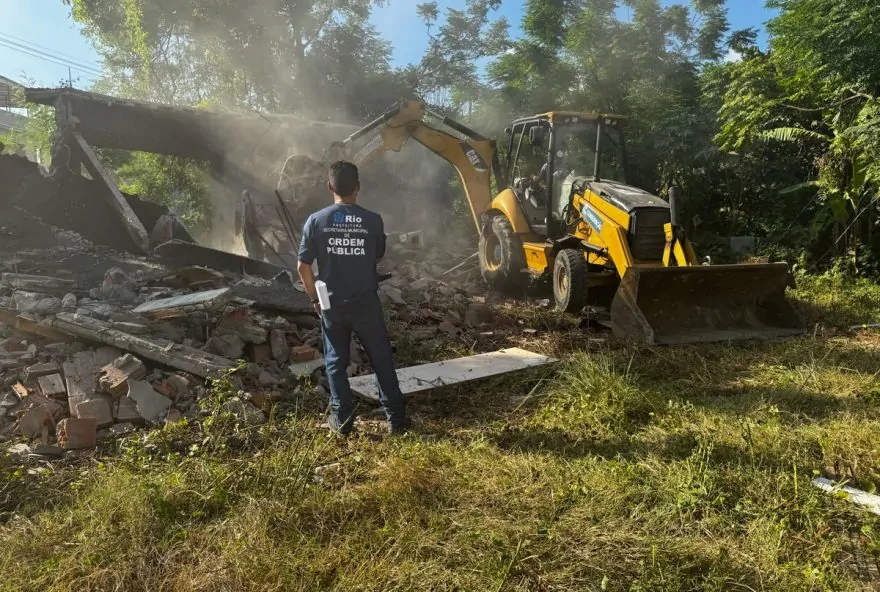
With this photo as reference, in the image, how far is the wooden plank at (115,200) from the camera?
9.95m

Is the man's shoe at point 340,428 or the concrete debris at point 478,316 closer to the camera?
the man's shoe at point 340,428

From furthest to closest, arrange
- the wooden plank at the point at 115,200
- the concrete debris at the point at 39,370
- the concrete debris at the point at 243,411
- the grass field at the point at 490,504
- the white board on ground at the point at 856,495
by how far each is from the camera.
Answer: the wooden plank at the point at 115,200 → the concrete debris at the point at 39,370 → the concrete debris at the point at 243,411 → the white board on ground at the point at 856,495 → the grass field at the point at 490,504

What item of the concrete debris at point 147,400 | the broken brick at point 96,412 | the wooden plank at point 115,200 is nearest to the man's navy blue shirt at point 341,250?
the concrete debris at point 147,400

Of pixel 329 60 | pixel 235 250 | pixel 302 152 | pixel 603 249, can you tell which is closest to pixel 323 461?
pixel 603 249

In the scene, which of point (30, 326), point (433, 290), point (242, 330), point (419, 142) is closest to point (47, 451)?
point (30, 326)

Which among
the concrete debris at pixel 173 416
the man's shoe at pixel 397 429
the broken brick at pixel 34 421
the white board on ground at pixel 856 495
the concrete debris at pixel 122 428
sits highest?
the broken brick at pixel 34 421

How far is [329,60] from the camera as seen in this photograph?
2475 centimetres

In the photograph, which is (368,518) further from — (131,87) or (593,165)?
(131,87)

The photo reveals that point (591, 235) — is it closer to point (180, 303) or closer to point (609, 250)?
point (609, 250)

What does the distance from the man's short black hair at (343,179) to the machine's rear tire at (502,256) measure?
482 cm

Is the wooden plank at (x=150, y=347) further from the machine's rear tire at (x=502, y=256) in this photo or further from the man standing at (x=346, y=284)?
the machine's rear tire at (x=502, y=256)

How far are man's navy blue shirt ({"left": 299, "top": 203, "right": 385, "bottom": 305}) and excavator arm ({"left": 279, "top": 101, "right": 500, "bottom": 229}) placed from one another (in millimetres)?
5398

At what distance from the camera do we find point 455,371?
5.41m

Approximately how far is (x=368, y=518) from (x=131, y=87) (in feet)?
95.0
